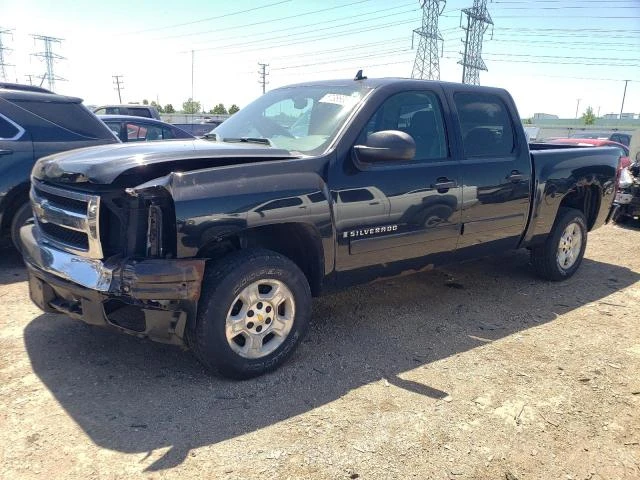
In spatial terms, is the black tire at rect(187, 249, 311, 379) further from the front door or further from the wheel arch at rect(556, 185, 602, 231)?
the wheel arch at rect(556, 185, 602, 231)

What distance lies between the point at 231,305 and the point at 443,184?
6.60 ft

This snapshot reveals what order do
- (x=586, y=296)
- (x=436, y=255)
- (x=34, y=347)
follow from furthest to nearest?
1. (x=586, y=296)
2. (x=436, y=255)
3. (x=34, y=347)

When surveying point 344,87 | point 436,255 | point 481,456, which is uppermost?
point 344,87

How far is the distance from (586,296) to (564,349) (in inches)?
61.8

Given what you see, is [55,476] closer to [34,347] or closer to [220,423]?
[220,423]

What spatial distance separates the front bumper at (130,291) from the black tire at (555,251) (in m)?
3.98

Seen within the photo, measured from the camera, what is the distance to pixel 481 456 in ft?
9.09

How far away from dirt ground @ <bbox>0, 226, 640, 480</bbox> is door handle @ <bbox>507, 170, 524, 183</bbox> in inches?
47.2

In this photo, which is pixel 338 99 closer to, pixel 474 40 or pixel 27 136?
pixel 27 136

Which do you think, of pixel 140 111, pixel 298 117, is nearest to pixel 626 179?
pixel 298 117

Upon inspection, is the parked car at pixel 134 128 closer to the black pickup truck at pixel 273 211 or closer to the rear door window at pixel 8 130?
the rear door window at pixel 8 130

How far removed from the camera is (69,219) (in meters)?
3.21

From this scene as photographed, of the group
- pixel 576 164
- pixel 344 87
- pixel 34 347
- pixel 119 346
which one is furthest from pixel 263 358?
pixel 576 164

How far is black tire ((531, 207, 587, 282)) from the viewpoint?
5.59 m
